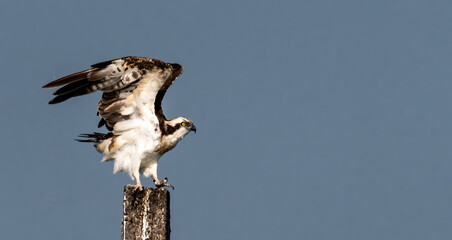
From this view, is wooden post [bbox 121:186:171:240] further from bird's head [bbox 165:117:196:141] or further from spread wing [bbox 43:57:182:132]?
bird's head [bbox 165:117:196:141]

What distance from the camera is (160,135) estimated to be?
37.2ft

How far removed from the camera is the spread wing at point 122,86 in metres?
10.8

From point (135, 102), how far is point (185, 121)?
96 centimetres

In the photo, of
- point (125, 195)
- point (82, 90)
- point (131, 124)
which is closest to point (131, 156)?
point (131, 124)

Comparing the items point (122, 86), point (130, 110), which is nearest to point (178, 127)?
point (130, 110)

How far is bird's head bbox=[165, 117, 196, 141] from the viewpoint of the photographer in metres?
11.6

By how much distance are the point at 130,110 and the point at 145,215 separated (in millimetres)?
4511

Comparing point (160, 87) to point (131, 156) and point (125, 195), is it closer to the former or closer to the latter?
point (131, 156)

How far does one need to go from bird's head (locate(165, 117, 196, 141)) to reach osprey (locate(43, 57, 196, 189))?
18 millimetres

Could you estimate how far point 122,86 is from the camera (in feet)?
36.4

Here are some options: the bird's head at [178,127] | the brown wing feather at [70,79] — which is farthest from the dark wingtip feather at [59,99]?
the bird's head at [178,127]

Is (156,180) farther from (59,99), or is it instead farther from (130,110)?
(59,99)

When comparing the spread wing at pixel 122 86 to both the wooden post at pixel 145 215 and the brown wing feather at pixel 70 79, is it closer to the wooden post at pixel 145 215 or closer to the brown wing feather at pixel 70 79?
the brown wing feather at pixel 70 79

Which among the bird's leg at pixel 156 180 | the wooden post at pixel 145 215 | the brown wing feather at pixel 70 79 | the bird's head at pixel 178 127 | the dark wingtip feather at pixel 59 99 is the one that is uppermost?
the brown wing feather at pixel 70 79
